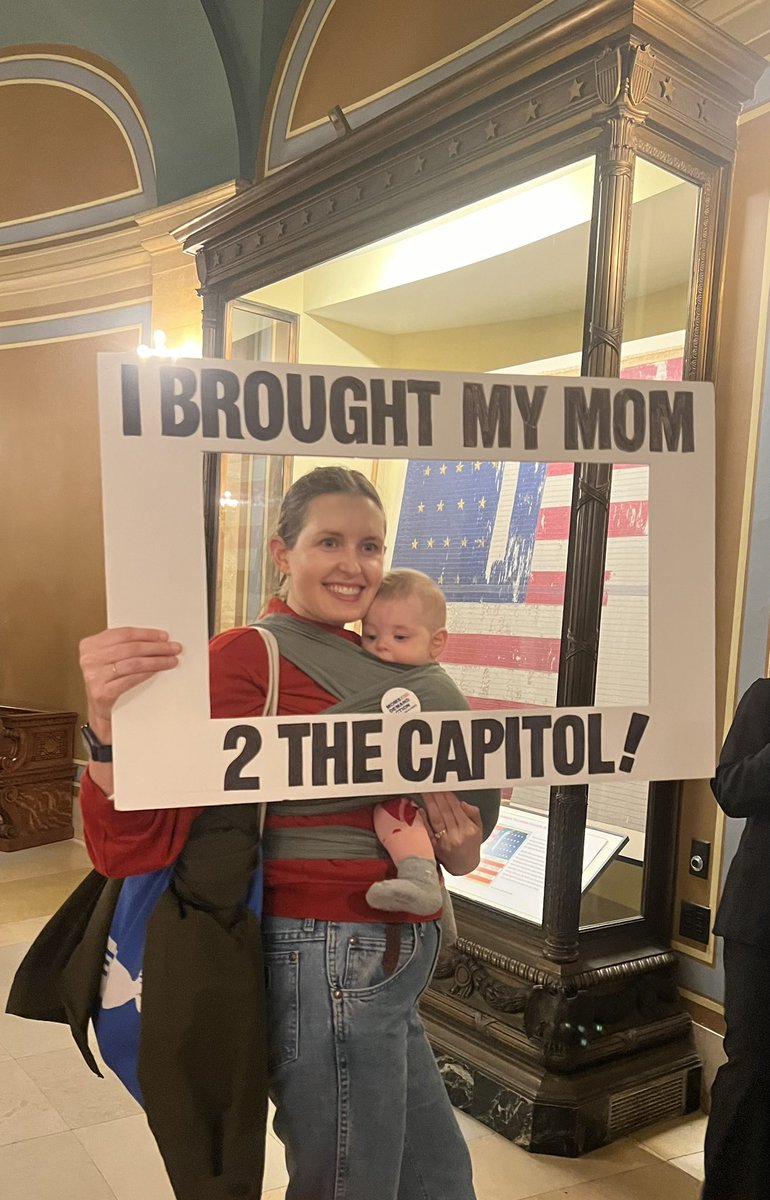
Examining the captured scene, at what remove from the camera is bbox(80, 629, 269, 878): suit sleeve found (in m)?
1.11

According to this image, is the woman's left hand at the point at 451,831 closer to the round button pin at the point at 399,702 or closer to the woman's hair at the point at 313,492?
the round button pin at the point at 399,702

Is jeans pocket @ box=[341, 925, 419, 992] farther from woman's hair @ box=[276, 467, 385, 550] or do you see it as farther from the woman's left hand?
woman's hair @ box=[276, 467, 385, 550]

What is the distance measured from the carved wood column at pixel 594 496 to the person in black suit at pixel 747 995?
42cm

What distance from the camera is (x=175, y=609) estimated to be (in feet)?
3.68

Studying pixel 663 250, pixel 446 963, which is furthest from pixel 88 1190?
pixel 663 250

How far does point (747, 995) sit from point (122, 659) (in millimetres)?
1490

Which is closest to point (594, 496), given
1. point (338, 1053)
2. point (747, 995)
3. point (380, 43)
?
point (747, 995)

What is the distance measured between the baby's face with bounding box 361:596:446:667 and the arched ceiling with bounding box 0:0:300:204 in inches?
155

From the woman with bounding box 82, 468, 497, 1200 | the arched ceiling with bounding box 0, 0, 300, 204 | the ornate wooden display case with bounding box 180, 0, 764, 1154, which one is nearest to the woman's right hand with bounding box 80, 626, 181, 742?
the woman with bounding box 82, 468, 497, 1200

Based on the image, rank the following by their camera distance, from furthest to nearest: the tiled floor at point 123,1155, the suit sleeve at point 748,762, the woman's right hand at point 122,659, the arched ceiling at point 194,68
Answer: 1. the arched ceiling at point 194,68
2. the tiled floor at point 123,1155
3. the suit sleeve at point 748,762
4. the woman's right hand at point 122,659

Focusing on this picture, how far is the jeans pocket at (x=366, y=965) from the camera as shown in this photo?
44.4 inches

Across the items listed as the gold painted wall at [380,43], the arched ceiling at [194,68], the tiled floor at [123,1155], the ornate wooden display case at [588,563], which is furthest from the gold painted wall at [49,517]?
the ornate wooden display case at [588,563]

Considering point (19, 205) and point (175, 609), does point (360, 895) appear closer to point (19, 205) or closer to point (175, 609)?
point (175, 609)

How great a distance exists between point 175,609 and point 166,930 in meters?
0.36
